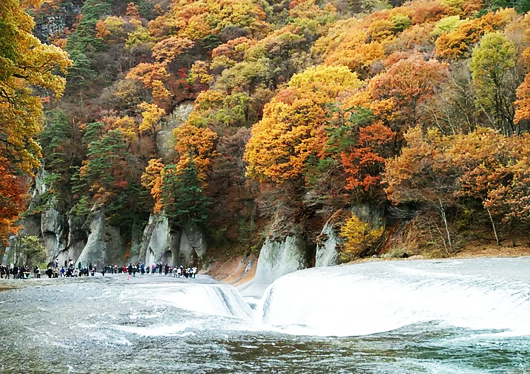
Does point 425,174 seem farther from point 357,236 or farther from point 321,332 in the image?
point 321,332

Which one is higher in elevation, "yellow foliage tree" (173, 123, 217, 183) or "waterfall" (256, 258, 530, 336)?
"yellow foliage tree" (173, 123, 217, 183)

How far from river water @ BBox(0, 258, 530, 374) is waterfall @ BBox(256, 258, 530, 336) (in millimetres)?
32

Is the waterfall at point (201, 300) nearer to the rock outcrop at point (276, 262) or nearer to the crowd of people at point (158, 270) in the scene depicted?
the rock outcrop at point (276, 262)

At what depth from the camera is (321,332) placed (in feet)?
39.1

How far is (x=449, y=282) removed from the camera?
13.2 meters

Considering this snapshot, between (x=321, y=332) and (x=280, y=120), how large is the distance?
23583 mm

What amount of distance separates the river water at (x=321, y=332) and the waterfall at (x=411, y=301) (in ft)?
0.11

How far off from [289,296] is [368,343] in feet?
32.2

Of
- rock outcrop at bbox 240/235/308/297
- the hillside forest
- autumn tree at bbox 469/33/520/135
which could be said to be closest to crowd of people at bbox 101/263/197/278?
the hillside forest

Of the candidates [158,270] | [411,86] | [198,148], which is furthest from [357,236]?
[158,270]

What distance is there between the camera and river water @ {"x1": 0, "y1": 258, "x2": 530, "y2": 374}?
7.29m

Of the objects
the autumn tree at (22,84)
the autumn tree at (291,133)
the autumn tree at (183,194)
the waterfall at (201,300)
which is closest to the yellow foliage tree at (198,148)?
the autumn tree at (183,194)

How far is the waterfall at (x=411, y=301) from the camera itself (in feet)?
32.8

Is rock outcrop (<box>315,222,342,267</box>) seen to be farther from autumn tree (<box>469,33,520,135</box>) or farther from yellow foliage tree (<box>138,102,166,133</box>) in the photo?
yellow foliage tree (<box>138,102,166,133</box>)
